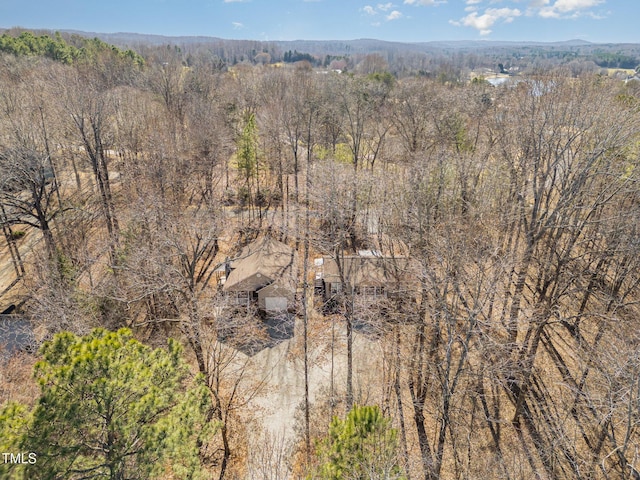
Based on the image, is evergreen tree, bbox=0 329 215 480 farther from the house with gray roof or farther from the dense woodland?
the house with gray roof

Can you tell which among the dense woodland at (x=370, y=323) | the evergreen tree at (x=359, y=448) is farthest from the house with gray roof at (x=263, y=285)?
the evergreen tree at (x=359, y=448)

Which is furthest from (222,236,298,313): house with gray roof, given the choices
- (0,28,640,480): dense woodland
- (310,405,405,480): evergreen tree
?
(310,405,405,480): evergreen tree

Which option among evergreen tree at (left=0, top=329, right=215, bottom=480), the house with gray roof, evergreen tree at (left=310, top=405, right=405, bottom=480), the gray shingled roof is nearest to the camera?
evergreen tree at (left=0, top=329, right=215, bottom=480)

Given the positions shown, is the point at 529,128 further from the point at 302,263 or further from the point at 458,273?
the point at 302,263

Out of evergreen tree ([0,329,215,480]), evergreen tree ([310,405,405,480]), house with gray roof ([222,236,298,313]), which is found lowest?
house with gray roof ([222,236,298,313])

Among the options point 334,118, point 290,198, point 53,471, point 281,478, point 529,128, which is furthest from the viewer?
point 334,118

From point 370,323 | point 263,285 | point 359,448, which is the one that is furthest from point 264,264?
point 359,448

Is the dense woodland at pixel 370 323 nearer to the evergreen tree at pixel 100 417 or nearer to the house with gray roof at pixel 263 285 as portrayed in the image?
the evergreen tree at pixel 100 417

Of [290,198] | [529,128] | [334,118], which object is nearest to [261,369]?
[529,128]
